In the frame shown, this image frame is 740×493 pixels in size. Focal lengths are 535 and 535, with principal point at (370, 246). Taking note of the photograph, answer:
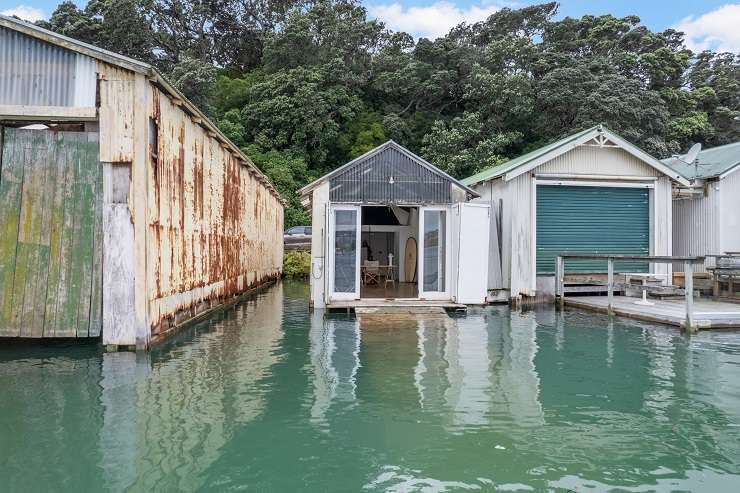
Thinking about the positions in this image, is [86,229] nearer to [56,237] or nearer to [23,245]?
[56,237]

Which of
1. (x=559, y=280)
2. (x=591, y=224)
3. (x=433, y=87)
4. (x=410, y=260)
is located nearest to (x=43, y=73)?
(x=559, y=280)

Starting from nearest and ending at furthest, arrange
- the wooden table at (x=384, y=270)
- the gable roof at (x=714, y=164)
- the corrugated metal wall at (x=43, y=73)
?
the corrugated metal wall at (x=43, y=73) < the gable roof at (x=714, y=164) < the wooden table at (x=384, y=270)

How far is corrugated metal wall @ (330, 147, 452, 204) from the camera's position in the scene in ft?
38.6

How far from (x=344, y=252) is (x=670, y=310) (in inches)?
263

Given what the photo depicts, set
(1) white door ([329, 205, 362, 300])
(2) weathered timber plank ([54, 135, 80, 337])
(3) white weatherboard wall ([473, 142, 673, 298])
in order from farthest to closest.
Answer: (3) white weatherboard wall ([473, 142, 673, 298]) → (1) white door ([329, 205, 362, 300]) → (2) weathered timber plank ([54, 135, 80, 337])

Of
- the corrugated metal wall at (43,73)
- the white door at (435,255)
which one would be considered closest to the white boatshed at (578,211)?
the white door at (435,255)

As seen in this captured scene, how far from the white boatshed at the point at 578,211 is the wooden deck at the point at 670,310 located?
1.01 m

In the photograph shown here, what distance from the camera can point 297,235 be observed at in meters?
27.0

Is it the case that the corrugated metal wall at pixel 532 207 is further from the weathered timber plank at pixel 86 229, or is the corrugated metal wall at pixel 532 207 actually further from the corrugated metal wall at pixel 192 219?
the weathered timber plank at pixel 86 229

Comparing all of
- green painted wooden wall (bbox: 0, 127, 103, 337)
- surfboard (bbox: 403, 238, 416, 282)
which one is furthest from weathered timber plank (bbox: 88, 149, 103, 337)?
surfboard (bbox: 403, 238, 416, 282)

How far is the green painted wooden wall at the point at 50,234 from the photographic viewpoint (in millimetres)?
7312

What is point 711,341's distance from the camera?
8.47 meters

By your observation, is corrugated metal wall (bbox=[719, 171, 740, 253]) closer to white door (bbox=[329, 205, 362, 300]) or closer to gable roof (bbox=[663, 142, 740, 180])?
gable roof (bbox=[663, 142, 740, 180])

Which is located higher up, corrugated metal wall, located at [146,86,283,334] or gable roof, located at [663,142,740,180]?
gable roof, located at [663,142,740,180]
